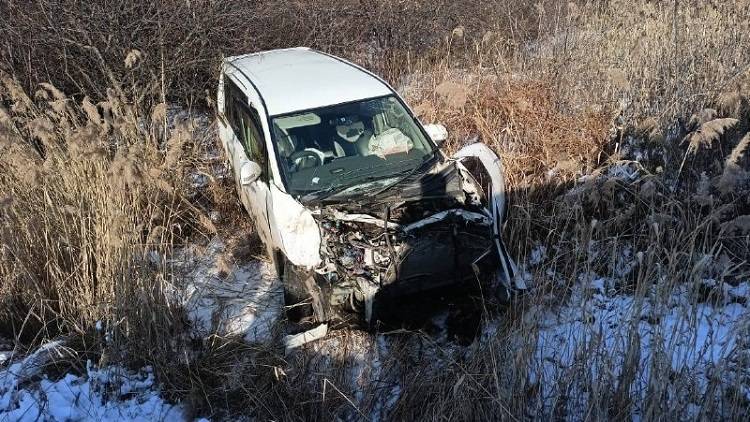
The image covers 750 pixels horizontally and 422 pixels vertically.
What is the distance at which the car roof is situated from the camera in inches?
191

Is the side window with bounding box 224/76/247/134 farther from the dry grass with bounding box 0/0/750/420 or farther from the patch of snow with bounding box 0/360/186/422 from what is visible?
the patch of snow with bounding box 0/360/186/422

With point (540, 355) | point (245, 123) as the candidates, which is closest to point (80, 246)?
point (245, 123)

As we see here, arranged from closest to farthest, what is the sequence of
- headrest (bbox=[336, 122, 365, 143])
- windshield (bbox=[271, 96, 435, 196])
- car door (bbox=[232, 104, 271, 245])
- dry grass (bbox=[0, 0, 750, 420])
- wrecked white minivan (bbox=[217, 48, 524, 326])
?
dry grass (bbox=[0, 0, 750, 420]), wrecked white minivan (bbox=[217, 48, 524, 326]), windshield (bbox=[271, 96, 435, 196]), car door (bbox=[232, 104, 271, 245]), headrest (bbox=[336, 122, 365, 143])

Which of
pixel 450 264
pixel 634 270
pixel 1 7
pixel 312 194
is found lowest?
pixel 634 270

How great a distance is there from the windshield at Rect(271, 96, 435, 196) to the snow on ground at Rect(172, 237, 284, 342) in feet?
3.41

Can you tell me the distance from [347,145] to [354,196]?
2.17ft

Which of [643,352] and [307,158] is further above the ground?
[307,158]

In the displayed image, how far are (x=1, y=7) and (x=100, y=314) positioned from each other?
550 cm

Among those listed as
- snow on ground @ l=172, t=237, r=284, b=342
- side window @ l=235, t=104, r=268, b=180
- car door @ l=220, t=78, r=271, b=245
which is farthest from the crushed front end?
side window @ l=235, t=104, r=268, b=180

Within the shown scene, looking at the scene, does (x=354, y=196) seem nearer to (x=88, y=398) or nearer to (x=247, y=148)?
(x=247, y=148)

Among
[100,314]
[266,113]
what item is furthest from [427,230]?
[100,314]

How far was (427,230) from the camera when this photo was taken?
4094mm

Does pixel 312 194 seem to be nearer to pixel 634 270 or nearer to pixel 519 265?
pixel 519 265

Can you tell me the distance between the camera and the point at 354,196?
434 centimetres
